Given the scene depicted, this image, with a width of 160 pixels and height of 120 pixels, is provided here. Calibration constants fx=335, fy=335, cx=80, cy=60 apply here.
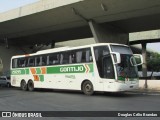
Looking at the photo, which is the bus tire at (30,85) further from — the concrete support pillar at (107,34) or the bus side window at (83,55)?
the concrete support pillar at (107,34)

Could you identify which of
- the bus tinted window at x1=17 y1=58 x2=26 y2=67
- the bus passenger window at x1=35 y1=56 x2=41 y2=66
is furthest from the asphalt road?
the bus tinted window at x1=17 y1=58 x2=26 y2=67

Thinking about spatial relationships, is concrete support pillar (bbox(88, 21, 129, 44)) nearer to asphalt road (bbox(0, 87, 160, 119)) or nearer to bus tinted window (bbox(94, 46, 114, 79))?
bus tinted window (bbox(94, 46, 114, 79))

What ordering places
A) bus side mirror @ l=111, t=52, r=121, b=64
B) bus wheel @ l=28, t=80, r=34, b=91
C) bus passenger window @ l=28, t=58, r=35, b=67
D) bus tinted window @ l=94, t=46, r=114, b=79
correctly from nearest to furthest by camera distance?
bus side mirror @ l=111, t=52, r=121, b=64
bus tinted window @ l=94, t=46, r=114, b=79
bus passenger window @ l=28, t=58, r=35, b=67
bus wheel @ l=28, t=80, r=34, b=91

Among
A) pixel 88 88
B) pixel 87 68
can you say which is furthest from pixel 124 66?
pixel 88 88

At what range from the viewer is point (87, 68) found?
2053 centimetres

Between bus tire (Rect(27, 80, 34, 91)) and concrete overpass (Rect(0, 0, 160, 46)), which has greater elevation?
concrete overpass (Rect(0, 0, 160, 46))

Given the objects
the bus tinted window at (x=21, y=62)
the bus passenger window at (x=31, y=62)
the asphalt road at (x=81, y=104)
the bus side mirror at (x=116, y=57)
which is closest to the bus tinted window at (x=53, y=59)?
the bus passenger window at (x=31, y=62)

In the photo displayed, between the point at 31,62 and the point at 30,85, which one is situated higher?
the point at 31,62

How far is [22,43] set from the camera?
Result: 50.3 m

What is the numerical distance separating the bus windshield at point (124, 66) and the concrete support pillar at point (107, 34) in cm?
1246

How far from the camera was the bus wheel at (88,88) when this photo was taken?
2035 cm

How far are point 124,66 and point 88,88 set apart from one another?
2775 millimetres

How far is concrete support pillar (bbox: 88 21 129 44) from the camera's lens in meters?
32.7

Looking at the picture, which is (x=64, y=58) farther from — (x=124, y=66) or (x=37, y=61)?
(x=124, y=66)
